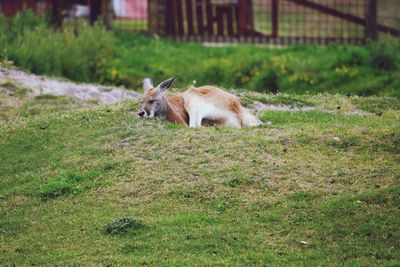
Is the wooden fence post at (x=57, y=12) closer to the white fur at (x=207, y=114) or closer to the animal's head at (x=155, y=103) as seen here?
the animal's head at (x=155, y=103)

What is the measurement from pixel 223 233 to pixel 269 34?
54.1 feet

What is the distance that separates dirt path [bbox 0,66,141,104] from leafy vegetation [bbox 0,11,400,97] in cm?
155

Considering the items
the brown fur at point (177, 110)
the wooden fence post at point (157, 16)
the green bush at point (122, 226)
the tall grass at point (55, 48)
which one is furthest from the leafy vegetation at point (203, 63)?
the green bush at point (122, 226)

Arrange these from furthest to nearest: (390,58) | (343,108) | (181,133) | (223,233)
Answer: (390,58), (343,108), (181,133), (223,233)

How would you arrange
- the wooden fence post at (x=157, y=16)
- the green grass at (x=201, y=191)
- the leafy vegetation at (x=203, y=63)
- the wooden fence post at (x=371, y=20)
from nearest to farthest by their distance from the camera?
1. the green grass at (x=201, y=191)
2. the leafy vegetation at (x=203, y=63)
3. the wooden fence post at (x=371, y=20)
4. the wooden fence post at (x=157, y=16)

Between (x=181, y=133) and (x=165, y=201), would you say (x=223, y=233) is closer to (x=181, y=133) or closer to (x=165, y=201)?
(x=165, y=201)

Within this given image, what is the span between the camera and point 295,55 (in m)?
23.0

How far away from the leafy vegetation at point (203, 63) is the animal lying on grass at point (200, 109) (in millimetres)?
6975

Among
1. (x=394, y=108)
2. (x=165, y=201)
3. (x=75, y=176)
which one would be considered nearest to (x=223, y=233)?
(x=165, y=201)

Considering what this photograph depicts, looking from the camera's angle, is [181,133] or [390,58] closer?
[181,133]

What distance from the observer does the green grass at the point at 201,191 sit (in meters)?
9.59

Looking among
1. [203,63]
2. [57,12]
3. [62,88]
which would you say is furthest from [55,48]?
[57,12]

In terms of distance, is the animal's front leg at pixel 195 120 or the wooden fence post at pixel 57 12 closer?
the animal's front leg at pixel 195 120

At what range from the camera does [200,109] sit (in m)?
13.4
